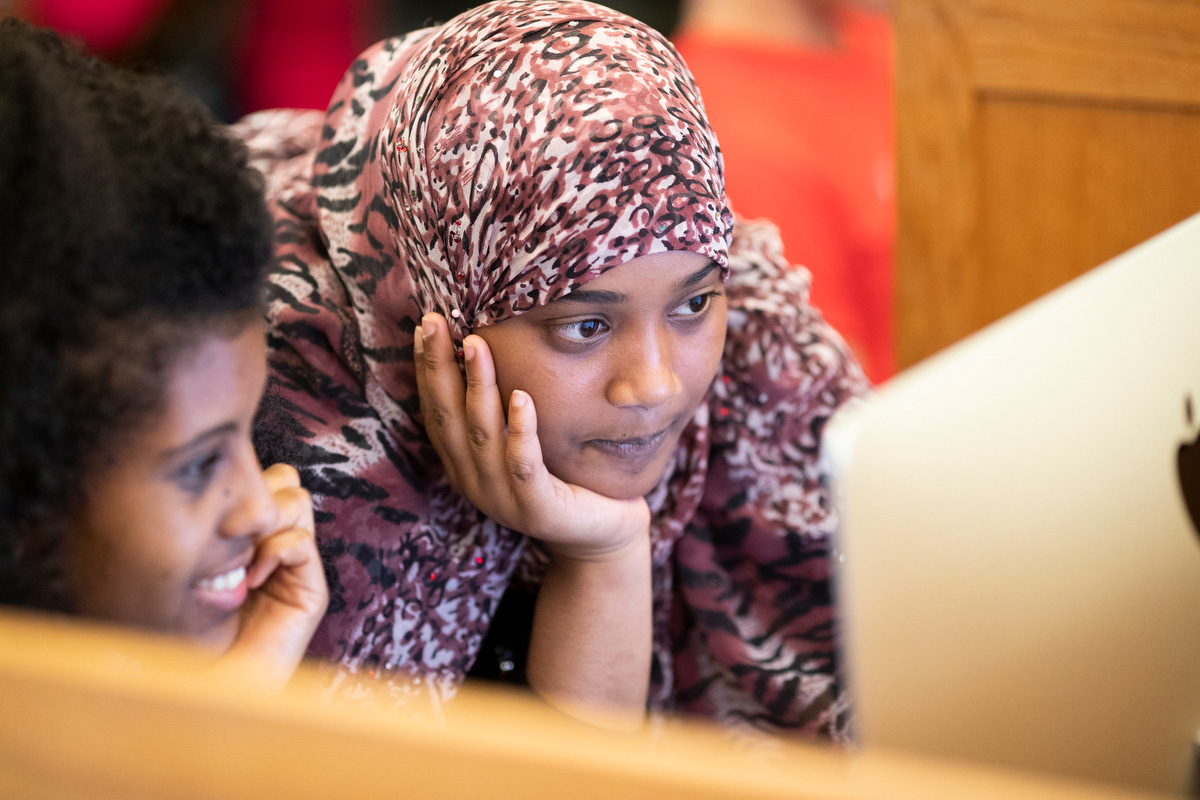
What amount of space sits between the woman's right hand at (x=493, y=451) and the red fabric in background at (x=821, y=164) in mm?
950

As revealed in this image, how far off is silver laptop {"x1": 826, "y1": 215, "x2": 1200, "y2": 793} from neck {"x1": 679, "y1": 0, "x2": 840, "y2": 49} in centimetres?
176

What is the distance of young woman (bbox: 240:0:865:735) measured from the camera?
28.6 inches

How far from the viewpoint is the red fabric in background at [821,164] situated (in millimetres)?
1726

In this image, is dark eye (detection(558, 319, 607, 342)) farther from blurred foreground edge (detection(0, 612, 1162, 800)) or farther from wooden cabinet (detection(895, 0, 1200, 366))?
wooden cabinet (detection(895, 0, 1200, 366))

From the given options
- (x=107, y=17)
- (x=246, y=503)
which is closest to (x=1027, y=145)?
(x=246, y=503)

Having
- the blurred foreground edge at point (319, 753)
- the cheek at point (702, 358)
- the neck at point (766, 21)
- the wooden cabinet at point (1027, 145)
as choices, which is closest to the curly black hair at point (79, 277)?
the blurred foreground edge at point (319, 753)

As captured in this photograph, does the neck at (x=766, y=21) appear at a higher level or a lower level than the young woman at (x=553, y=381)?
higher

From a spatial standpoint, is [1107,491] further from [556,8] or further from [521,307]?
[556,8]

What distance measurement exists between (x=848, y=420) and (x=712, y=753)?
0.15 metres

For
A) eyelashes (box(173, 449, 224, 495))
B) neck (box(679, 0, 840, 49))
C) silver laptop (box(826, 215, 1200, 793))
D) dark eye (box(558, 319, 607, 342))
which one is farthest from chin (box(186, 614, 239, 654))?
neck (box(679, 0, 840, 49))

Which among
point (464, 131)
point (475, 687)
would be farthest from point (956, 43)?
point (475, 687)

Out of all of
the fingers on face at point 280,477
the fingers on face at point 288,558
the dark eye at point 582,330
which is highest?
the dark eye at point 582,330

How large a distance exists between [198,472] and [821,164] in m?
1.47

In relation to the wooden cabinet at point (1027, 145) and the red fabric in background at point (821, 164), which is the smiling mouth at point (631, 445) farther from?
the wooden cabinet at point (1027, 145)
